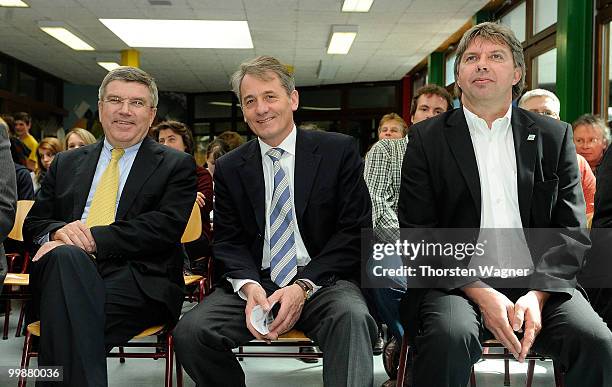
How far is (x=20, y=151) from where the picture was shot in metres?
5.06

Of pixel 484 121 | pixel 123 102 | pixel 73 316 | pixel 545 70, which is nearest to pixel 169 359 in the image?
pixel 73 316

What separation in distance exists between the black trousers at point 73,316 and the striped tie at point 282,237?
62 centimetres

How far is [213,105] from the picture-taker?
53.0ft

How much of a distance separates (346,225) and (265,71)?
2.19 ft

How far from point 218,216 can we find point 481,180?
1.02 meters

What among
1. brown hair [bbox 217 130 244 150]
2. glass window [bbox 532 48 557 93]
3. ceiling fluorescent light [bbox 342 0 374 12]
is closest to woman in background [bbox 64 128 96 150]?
brown hair [bbox 217 130 244 150]

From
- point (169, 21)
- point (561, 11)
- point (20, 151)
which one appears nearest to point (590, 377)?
point (20, 151)

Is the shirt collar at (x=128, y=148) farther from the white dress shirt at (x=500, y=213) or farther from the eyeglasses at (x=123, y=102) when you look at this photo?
the white dress shirt at (x=500, y=213)

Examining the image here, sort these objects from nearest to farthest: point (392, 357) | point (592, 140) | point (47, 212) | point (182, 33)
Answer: point (47, 212) → point (392, 357) → point (592, 140) → point (182, 33)

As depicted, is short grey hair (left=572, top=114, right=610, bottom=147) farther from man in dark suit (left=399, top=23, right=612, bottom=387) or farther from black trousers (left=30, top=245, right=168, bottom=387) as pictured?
black trousers (left=30, top=245, right=168, bottom=387)

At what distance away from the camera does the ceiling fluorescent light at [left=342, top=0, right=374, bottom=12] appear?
26.1ft

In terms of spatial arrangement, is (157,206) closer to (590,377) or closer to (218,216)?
(218,216)

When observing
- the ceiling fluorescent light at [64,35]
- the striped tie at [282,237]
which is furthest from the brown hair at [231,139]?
the ceiling fluorescent light at [64,35]

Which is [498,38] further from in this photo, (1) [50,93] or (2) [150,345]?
(1) [50,93]
